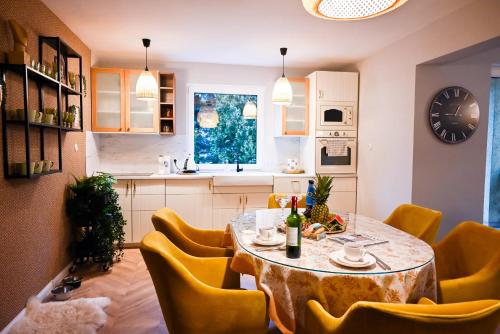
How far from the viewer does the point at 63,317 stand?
2.32m

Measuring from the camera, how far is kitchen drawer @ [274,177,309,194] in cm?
417

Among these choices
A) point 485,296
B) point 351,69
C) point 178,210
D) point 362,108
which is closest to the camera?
point 485,296

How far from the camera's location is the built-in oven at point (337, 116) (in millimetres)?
4246

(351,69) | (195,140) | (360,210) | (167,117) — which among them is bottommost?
(360,210)

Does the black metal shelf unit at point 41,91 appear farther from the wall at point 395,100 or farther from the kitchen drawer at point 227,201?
the wall at point 395,100

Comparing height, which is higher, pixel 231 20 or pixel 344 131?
pixel 231 20

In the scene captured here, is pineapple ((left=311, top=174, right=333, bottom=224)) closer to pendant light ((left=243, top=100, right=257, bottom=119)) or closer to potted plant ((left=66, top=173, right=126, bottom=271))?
potted plant ((left=66, top=173, right=126, bottom=271))

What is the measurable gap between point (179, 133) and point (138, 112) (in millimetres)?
668

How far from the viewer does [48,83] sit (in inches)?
105

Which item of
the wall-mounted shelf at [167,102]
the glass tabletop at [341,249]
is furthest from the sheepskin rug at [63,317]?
the wall-mounted shelf at [167,102]

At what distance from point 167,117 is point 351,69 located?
2.71m

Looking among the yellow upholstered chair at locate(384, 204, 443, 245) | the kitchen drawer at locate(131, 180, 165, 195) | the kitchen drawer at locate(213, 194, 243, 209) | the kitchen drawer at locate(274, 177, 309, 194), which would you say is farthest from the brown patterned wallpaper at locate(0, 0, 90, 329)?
the yellow upholstered chair at locate(384, 204, 443, 245)

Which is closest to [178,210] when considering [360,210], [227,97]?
[227,97]

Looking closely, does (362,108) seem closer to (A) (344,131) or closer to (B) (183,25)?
(A) (344,131)
